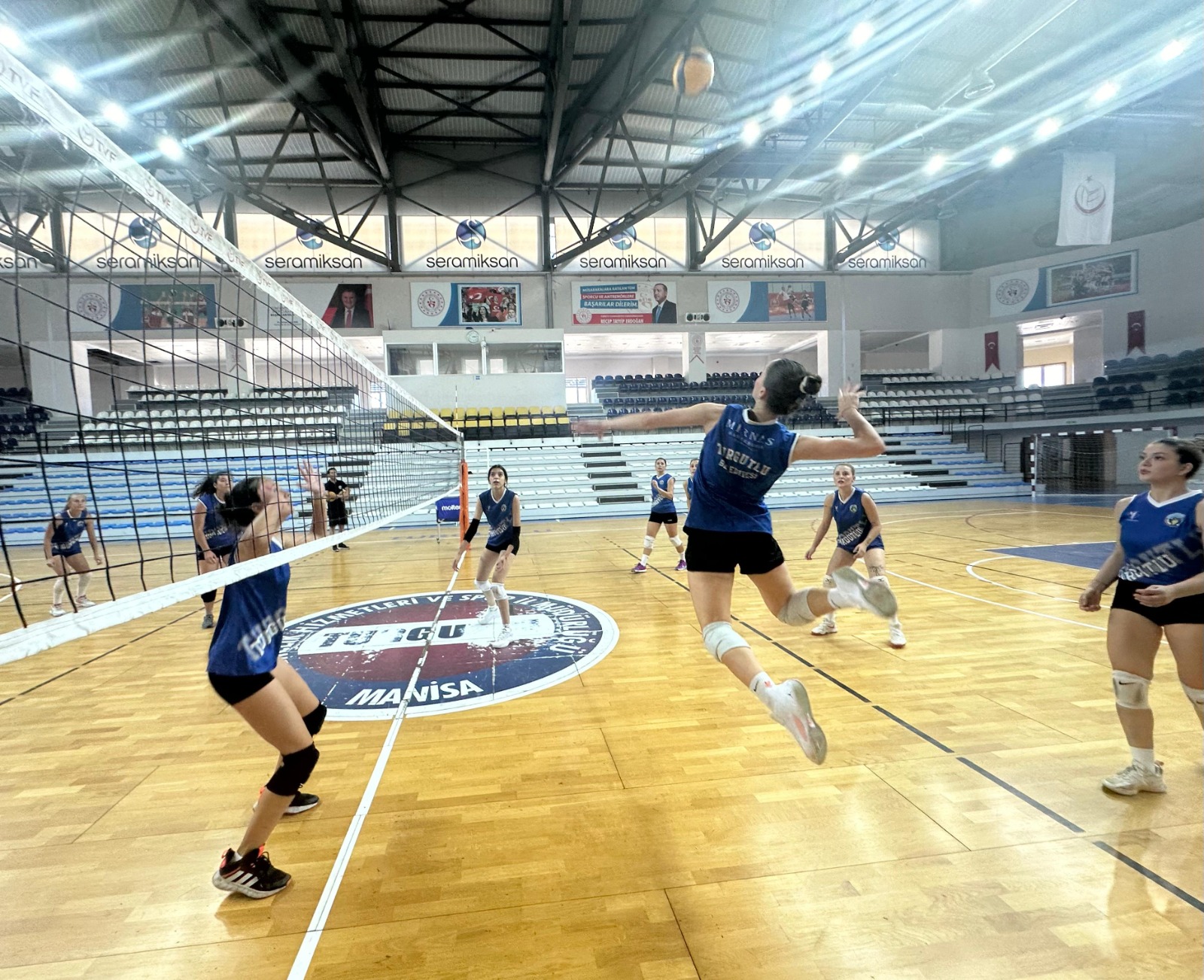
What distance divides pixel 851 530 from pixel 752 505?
11.2 feet

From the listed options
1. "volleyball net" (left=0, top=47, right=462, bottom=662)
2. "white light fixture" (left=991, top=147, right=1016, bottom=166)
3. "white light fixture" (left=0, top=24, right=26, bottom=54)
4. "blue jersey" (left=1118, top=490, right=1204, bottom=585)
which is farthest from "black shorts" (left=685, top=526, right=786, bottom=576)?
"white light fixture" (left=991, top=147, right=1016, bottom=166)

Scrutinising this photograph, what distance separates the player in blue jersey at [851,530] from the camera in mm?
6023

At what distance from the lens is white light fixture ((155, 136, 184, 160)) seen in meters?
15.5

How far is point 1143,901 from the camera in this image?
2492 millimetres

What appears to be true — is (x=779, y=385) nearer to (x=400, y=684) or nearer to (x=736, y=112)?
(x=400, y=684)

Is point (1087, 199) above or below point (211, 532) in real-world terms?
above

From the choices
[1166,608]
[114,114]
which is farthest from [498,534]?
[114,114]

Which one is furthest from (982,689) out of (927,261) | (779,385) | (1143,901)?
(927,261)

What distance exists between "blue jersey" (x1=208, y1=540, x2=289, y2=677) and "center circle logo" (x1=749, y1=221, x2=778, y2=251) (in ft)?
88.6

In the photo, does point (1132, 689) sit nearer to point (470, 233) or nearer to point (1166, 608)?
point (1166, 608)

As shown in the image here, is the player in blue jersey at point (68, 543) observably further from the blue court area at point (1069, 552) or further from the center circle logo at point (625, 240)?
the center circle logo at point (625, 240)

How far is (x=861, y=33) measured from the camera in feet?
43.1

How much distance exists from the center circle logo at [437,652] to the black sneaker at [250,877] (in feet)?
5.61

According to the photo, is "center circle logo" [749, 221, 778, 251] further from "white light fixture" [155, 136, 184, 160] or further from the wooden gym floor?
the wooden gym floor
